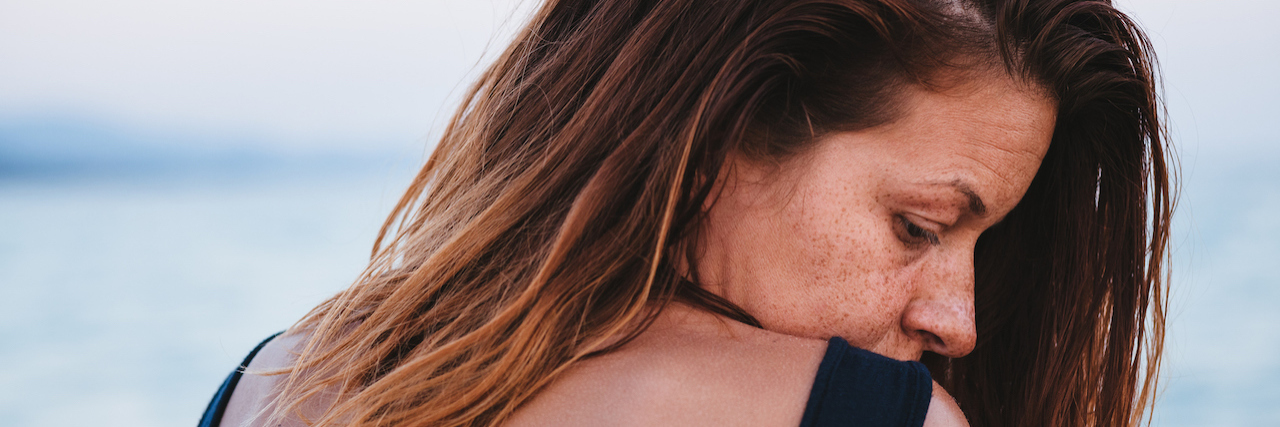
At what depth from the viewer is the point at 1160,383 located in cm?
142

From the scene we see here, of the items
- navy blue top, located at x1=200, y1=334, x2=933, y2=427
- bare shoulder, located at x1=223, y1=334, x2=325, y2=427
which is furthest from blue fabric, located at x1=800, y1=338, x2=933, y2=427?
bare shoulder, located at x1=223, y1=334, x2=325, y2=427

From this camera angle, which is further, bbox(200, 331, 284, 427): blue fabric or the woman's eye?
bbox(200, 331, 284, 427): blue fabric

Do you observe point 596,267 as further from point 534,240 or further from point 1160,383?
point 1160,383

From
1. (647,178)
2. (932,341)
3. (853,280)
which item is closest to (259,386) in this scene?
(647,178)

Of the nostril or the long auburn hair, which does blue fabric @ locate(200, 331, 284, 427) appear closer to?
the long auburn hair

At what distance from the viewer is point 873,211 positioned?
1005 mm

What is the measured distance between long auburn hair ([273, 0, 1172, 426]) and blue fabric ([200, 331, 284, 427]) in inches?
4.6

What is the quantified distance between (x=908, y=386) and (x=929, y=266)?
0.31 meters

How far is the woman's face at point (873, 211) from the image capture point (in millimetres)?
990

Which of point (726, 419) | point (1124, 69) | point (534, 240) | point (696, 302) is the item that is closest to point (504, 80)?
point (534, 240)

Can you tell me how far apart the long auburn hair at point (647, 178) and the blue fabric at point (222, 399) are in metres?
0.12

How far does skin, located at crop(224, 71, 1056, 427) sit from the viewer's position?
926 mm

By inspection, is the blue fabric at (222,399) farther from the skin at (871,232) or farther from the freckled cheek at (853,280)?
the freckled cheek at (853,280)

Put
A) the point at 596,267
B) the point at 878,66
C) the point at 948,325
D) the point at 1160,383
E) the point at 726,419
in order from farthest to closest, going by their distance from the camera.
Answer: the point at 1160,383
the point at 948,325
the point at 878,66
the point at 596,267
the point at 726,419
